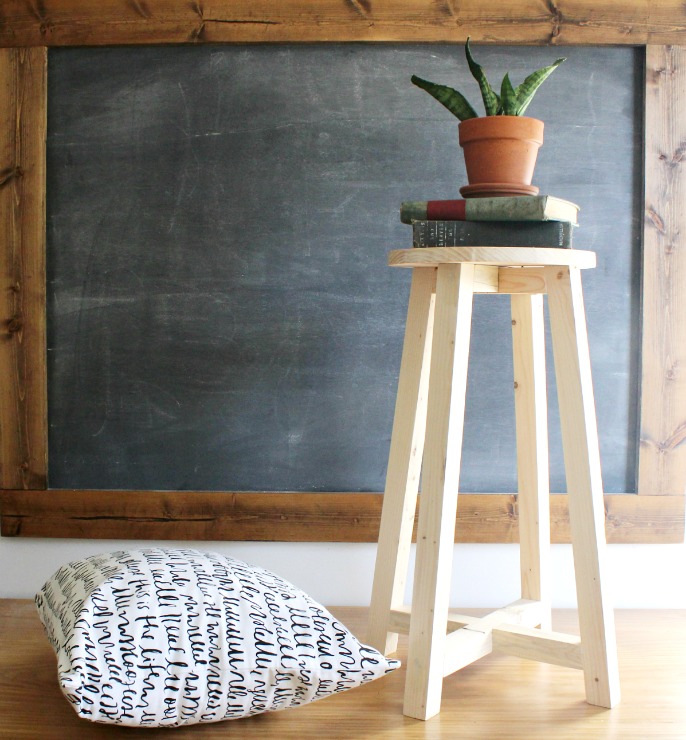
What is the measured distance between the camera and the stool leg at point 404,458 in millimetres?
1520

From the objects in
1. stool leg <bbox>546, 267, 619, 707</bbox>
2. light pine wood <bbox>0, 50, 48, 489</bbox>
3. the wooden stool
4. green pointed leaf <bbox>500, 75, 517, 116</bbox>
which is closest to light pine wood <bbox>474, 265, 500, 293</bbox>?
the wooden stool

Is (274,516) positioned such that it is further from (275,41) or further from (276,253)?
(275,41)

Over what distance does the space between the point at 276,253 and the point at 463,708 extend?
107 cm

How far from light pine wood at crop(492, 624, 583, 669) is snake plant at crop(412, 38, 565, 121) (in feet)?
3.16

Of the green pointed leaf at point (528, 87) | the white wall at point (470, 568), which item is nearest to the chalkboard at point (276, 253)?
the white wall at point (470, 568)

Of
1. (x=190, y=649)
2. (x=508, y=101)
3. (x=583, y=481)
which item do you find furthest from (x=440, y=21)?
(x=190, y=649)

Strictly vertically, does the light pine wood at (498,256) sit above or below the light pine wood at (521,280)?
above

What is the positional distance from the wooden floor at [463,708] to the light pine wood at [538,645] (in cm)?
7

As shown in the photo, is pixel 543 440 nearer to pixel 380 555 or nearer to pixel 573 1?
pixel 380 555

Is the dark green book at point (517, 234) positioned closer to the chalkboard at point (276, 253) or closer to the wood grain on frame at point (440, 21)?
the chalkboard at point (276, 253)

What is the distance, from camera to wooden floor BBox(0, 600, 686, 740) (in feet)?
4.33

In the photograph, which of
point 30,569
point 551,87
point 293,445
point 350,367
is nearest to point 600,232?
point 551,87

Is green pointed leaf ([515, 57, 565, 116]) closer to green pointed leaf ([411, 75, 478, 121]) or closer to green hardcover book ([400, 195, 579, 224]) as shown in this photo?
green pointed leaf ([411, 75, 478, 121])

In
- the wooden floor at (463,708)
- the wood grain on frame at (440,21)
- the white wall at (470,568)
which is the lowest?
the wooden floor at (463,708)
